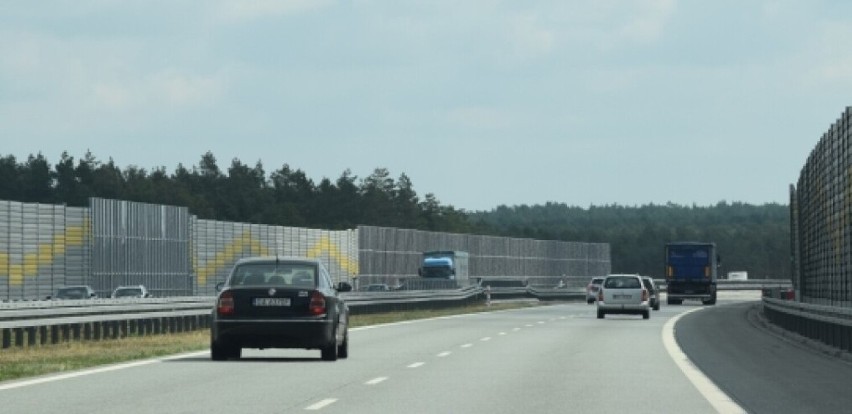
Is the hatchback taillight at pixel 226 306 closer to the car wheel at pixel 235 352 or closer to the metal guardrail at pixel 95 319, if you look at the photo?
the car wheel at pixel 235 352

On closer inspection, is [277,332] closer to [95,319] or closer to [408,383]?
[408,383]

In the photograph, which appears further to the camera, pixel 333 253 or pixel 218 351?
pixel 333 253

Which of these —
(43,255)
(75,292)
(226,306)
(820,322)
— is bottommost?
(820,322)

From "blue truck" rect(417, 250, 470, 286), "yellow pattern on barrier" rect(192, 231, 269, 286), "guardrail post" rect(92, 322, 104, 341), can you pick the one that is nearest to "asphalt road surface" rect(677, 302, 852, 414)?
"guardrail post" rect(92, 322, 104, 341)

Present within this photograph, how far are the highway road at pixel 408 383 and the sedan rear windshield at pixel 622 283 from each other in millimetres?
20283

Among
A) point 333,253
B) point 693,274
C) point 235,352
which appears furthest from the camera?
point 333,253

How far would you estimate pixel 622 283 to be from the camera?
1997 inches

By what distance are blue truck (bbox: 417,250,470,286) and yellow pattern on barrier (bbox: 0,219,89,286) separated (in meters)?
34.9

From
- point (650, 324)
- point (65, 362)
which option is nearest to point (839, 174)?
point (650, 324)

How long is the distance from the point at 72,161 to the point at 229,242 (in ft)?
361

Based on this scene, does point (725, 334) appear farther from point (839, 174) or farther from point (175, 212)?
point (175, 212)

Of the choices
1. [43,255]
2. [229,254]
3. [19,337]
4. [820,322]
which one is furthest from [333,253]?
[19,337]

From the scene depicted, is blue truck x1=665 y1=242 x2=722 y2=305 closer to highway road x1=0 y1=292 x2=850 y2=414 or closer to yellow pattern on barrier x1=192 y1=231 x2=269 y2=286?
yellow pattern on barrier x1=192 y1=231 x2=269 y2=286

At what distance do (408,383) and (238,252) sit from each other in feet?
180
